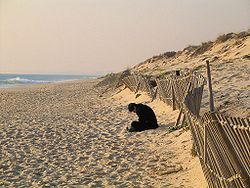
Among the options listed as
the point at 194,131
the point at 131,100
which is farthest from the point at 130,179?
the point at 131,100

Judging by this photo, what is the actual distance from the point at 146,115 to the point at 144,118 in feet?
0.36

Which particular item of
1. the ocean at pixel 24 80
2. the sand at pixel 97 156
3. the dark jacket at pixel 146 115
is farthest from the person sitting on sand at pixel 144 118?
the ocean at pixel 24 80

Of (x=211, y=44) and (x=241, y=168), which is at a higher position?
(x=211, y=44)

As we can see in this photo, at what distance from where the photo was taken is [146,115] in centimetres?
1012

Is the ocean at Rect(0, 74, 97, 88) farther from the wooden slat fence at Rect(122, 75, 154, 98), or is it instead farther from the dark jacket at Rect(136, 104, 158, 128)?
the dark jacket at Rect(136, 104, 158, 128)

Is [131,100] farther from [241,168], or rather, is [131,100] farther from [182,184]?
[241,168]

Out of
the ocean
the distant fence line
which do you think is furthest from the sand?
the ocean

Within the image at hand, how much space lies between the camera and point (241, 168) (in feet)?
11.3

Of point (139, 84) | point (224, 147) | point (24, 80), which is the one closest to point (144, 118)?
point (224, 147)

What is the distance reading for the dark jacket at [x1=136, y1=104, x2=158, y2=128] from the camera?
33.2ft

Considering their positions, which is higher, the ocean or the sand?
the ocean

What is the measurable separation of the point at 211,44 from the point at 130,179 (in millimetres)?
25122

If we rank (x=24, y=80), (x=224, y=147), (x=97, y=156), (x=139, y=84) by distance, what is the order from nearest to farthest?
(x=224, y=147) → (x=97, y=156) → (x=139, y=84) → (x=24, y=80)

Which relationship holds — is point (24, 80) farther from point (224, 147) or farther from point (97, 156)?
point (224, 147)
